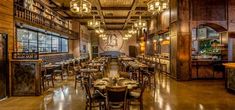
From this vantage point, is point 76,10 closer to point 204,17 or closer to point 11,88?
point 11,88

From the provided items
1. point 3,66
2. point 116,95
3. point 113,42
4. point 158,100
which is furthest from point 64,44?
point 116,95

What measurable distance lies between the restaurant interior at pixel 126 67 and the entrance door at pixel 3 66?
0.10 feet

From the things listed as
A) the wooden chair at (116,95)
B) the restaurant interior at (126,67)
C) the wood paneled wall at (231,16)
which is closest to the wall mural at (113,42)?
the restaurant interior at (126,67)

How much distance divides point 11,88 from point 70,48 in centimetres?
1335

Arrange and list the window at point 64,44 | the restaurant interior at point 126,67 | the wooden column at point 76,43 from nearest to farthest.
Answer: the restaurant interior at point 126,67 < the window at point 64,44 < the wooden column at point 76,43

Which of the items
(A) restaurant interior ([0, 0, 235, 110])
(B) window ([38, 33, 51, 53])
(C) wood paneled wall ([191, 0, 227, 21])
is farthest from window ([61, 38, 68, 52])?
(C) wood paneled wall ([191, 0, 227, 21])

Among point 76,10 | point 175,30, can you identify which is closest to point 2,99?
point 76,10

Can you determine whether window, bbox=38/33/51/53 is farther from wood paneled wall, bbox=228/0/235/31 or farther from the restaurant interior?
wood paneled wall, bbox=228/0/235/31

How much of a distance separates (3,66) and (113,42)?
77.7 ft

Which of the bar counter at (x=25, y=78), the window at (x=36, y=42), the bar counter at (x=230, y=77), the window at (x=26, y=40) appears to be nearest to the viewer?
the bar counter at (x=25, y=78)

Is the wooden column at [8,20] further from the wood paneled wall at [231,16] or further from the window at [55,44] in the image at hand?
the wood paneled wall at [231,16]

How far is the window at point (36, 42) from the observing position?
980cm

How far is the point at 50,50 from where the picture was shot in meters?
14.3

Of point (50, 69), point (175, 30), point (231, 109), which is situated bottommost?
point (231, 109)
